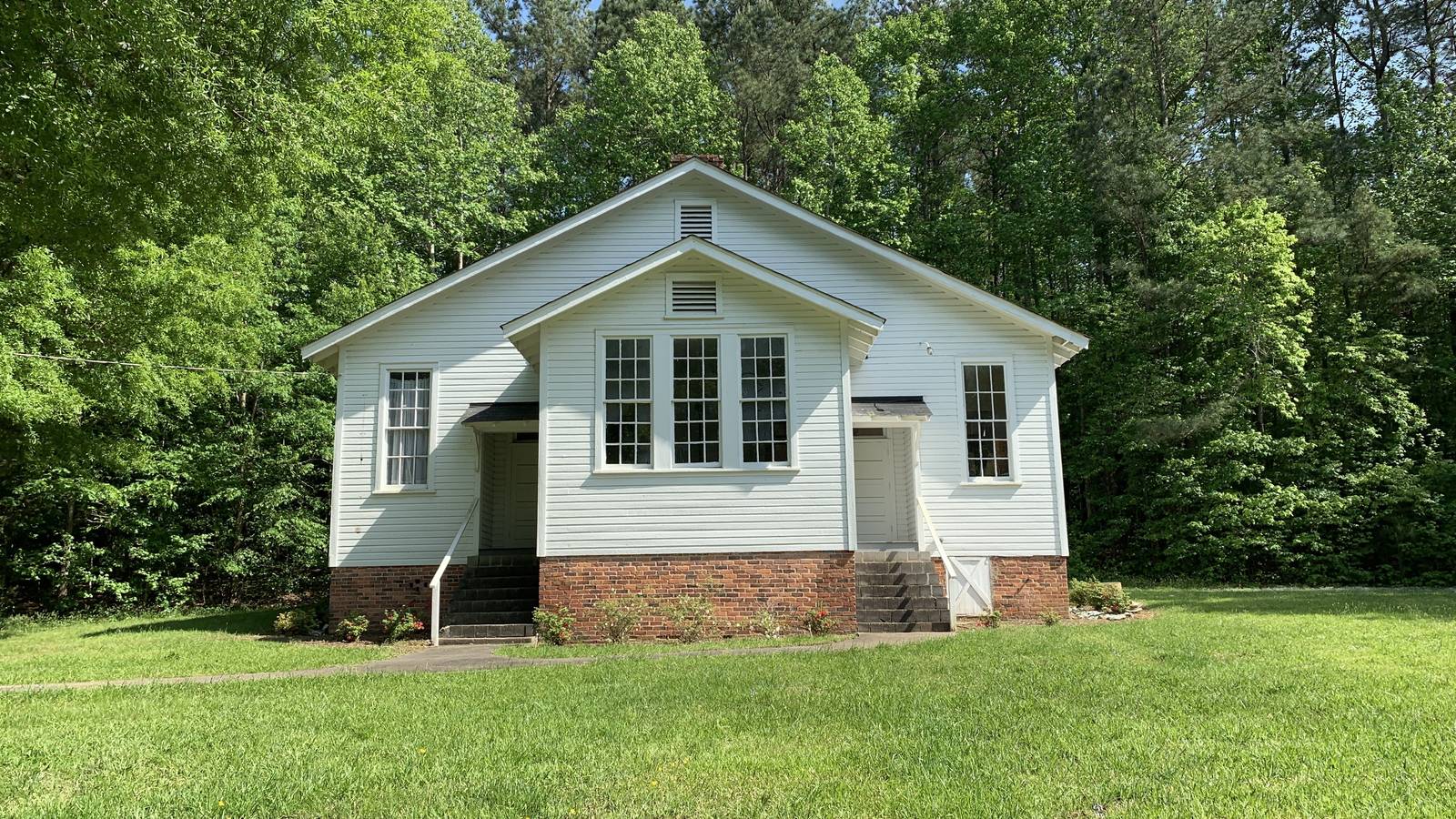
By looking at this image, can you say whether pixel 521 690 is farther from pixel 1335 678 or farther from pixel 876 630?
pixel 1335 678

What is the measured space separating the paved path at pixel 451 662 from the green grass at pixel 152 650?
42 cm

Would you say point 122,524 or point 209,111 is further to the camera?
point 122,524

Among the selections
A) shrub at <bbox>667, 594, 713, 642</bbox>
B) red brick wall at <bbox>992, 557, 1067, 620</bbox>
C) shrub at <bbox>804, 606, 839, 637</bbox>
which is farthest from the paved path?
red brick wall at <bbox>992, 557, 1067, 620</bbox>

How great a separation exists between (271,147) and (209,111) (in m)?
0.92

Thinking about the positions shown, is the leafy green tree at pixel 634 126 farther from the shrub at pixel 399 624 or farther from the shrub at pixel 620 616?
the shrub at pixel 620 616

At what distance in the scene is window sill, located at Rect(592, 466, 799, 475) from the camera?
12.6 meters

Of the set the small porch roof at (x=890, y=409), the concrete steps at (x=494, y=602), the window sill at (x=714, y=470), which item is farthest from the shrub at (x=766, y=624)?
the small porch roof at (x=890, y=409)

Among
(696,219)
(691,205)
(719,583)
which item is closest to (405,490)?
(719,583)

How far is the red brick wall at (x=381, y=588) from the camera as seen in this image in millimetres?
14703

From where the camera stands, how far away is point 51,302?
14.0 m

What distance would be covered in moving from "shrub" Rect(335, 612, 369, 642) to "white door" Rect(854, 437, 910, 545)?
8.16 m

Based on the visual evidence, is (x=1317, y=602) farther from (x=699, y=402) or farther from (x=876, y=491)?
(x=699, y=402)

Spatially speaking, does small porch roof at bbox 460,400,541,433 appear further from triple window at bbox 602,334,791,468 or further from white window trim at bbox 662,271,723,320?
white window trim at bbox 662,271,723,320

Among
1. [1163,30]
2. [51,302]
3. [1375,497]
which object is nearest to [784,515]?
[51,302]
